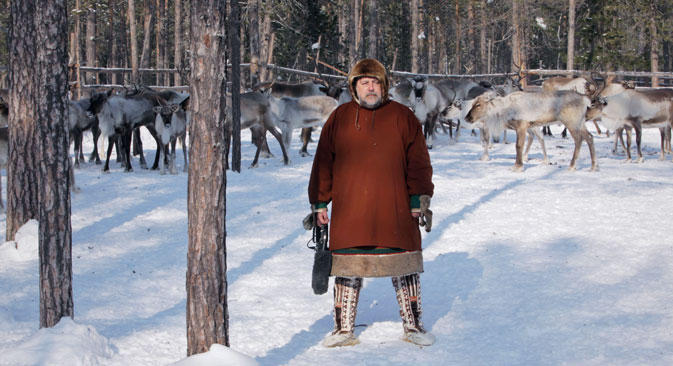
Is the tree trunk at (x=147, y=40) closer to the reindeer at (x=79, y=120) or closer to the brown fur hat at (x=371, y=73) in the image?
the reindeer at (x=79, y=120)

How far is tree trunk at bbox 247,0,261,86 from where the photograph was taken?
16766 millimetres

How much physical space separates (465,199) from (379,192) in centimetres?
582

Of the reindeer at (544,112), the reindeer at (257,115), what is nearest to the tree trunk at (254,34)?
the reindeer at (257,115)

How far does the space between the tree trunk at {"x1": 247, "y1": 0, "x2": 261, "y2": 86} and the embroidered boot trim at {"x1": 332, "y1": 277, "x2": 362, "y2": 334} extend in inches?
517

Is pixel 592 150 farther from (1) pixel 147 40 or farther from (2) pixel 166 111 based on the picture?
(1) pixel 147 40

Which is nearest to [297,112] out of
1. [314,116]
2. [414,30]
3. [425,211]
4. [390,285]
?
[314,116]

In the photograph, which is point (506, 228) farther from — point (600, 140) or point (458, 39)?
point (458, 39)

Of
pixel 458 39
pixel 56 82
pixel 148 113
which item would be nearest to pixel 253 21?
pixel 148 113

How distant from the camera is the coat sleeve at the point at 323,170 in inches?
179

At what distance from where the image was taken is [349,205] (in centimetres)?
444

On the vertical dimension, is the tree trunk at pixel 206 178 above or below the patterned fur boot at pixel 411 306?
above

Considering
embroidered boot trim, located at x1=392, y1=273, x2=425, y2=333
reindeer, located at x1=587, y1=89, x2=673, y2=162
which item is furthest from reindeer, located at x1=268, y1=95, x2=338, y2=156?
embroidered boot trim, located at x1=392, y1=273, x2=425, y2=333

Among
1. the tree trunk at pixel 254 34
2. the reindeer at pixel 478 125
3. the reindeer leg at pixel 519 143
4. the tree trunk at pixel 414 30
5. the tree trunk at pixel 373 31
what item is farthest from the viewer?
the tree trunk at pixel 414 30

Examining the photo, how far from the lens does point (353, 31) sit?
930 inches
